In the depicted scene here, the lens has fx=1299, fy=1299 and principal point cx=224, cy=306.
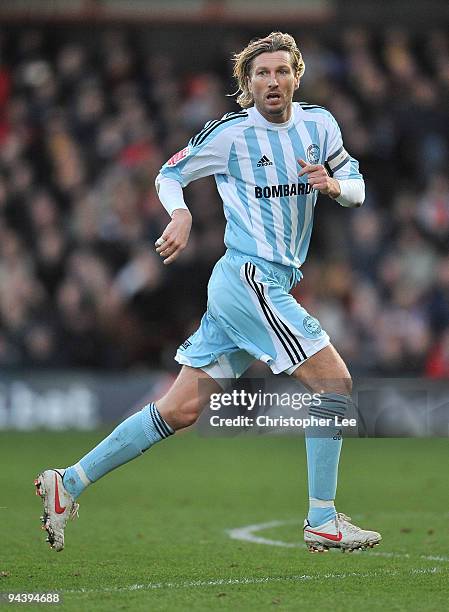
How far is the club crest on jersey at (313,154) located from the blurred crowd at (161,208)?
8483mm

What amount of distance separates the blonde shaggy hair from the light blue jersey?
0.61 feet

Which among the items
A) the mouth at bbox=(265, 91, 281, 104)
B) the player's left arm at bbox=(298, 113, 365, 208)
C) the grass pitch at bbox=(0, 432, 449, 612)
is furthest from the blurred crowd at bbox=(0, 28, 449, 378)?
the mouth at bbox=(265, 91, 281, 104)

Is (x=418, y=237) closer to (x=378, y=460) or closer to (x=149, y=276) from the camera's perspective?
(x=149, y=276)

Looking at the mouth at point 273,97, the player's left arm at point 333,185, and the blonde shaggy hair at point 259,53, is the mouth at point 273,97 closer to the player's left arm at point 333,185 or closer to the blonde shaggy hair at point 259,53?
the blonde shaggy hair at point 259,53

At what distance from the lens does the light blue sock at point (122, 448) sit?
6398mm

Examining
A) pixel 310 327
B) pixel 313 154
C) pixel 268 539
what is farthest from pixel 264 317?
pixel 268 539

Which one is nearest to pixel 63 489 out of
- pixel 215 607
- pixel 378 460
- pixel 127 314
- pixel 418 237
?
pixel 215 607

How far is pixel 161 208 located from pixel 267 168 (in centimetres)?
1010

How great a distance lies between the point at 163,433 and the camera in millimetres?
6406

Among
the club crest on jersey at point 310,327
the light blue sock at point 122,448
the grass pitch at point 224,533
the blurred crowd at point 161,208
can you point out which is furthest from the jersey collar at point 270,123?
the blurred crowd at point 161,208

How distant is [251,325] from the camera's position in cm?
636

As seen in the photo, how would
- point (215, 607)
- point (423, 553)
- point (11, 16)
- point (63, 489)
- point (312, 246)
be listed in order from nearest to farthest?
point (215, 607), point (63, 489), point (423, 553), point (312, 246), point (11, 16)

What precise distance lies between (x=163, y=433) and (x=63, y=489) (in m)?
0.56

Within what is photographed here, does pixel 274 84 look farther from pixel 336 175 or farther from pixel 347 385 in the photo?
pixel 347 385
